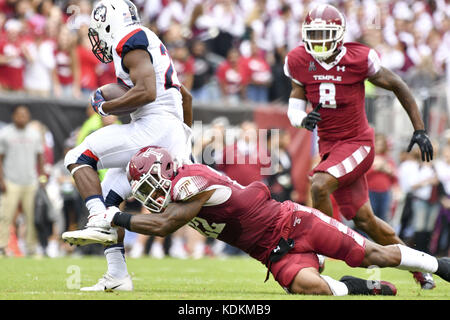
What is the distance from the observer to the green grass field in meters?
5.68

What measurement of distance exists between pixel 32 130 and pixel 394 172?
568 centimetres

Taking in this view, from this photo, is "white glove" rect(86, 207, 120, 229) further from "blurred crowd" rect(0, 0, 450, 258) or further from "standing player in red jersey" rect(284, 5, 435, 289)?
"blurred crowd" rect(0, 0, 450, 258)

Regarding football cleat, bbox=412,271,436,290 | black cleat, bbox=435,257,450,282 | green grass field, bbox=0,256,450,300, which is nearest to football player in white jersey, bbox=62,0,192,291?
green grass field, bbox=0,256,450,300

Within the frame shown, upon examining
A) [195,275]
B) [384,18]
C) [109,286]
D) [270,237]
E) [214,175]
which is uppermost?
[384,18]

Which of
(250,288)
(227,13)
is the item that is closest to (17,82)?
(227,13)

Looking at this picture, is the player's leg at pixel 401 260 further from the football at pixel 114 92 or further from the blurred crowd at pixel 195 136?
the blurred crowd at pixel 195 136

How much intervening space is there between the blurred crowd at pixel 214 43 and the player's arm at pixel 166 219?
7.43m

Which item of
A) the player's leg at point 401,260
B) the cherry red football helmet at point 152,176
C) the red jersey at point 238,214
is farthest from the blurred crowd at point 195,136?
the player's leg at point 401,260

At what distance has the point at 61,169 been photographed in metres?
12.1

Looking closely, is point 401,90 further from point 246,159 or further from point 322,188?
point 246,159

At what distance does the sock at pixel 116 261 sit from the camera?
6180 mm

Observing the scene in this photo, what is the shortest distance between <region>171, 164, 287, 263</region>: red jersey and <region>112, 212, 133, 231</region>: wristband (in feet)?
1.08
